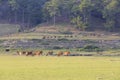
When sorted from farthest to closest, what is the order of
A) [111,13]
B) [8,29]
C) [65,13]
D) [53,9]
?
[65,13] < [53,9] < [111,13] < [8,29]

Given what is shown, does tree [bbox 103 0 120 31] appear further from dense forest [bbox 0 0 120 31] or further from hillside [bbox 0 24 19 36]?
hillside [bbox 0 24 19 36]

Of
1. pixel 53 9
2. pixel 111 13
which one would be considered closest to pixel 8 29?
pixel 53 9

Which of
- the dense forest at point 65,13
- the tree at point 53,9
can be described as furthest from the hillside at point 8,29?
the tree at point 53,9

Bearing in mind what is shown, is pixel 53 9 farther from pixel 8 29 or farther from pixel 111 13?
pixel 111 13

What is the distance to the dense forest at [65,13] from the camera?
110m

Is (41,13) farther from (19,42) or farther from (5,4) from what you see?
(19,42)

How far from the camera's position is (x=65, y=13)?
11969 centimetres

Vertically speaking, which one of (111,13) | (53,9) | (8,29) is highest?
(53,9)

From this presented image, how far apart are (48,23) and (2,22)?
11.3m

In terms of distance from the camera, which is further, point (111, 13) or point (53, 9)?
point (53, 9)

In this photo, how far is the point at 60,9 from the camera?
114125 millimetres
